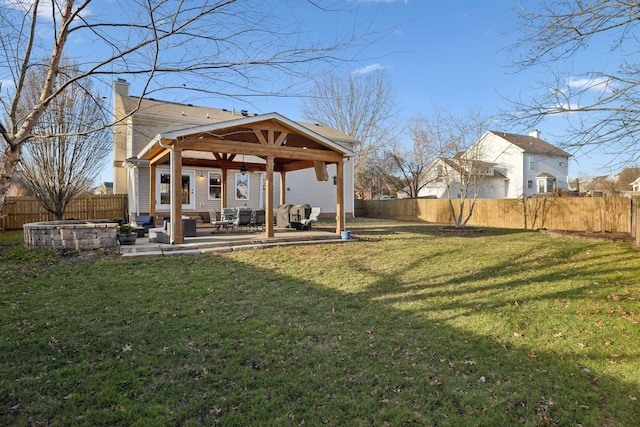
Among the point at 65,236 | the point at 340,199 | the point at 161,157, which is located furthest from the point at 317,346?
the point at 161,157

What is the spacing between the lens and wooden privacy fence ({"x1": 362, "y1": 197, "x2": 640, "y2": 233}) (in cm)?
1336

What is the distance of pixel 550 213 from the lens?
15.5 m

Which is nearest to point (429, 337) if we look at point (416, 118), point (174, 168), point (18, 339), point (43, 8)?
point (18, 339)

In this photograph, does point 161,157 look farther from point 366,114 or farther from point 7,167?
point 366,114

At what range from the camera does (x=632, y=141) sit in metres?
4.86

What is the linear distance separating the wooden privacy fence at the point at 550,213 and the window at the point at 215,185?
12760 millimetres

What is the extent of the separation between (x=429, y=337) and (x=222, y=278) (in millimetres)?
3977

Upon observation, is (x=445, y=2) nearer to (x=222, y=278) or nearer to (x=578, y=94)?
(x=578, y=94)

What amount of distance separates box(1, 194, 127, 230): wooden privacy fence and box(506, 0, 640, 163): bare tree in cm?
1616

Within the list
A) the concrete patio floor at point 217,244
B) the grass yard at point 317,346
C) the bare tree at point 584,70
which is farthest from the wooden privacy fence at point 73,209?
the bare tree at point 584,70

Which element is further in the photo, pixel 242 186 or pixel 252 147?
pixel 242 186

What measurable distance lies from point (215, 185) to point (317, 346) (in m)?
13.6

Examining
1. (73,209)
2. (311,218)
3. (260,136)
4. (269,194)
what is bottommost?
(311,218)

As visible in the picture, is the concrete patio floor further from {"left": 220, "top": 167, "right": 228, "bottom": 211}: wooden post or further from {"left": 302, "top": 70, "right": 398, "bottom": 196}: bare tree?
{"left": 302, "top": 70, "right": 398, "bottom": 196}: bare tree
